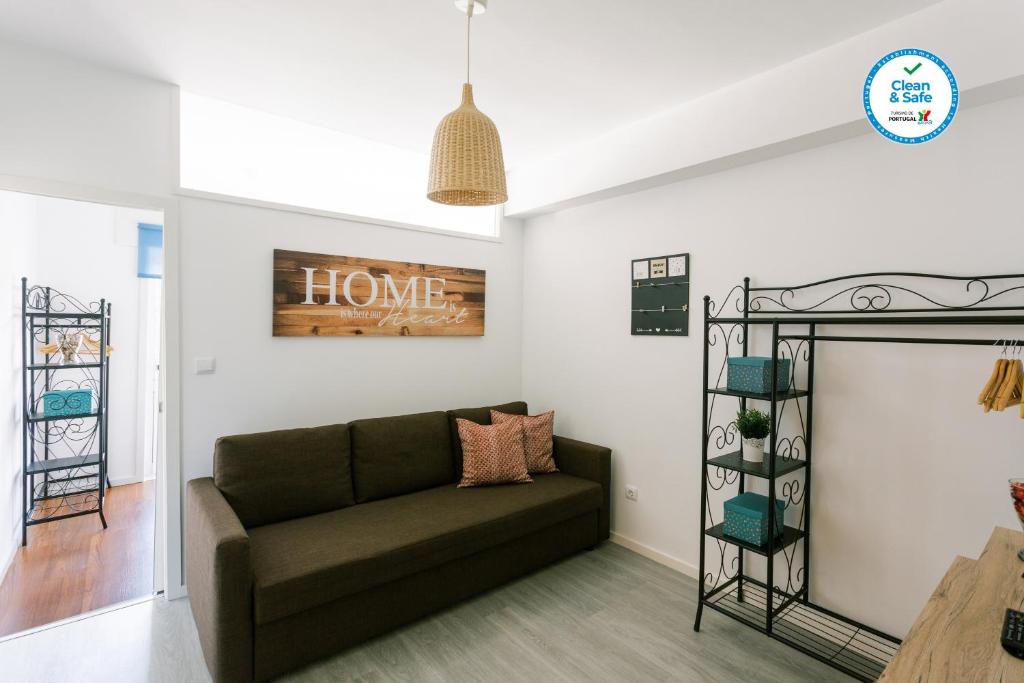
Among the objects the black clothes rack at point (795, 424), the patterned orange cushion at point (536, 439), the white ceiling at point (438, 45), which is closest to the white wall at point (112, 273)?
the white ceiling at point (438, 45)

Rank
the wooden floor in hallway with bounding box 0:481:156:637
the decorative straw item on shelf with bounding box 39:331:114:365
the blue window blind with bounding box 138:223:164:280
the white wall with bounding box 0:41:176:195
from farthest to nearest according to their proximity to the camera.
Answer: the blue window blind with bounding box 138:223:164:280 < the decorative straw item on shelf with bounding box 39:331:114:365 < the wooden floor in hallway with bounding box 0:481:156:637 < the white wall with bounding box 0:41:176:195

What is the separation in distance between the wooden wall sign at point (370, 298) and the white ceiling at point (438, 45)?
3.01ft

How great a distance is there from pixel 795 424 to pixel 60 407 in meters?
4.56

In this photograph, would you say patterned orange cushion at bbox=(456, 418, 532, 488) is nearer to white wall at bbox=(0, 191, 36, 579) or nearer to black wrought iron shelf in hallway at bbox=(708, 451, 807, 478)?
black wrought iron shelf in hallway at bbox=(708, 451, 807, 478)

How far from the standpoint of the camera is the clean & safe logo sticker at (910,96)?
196 cm

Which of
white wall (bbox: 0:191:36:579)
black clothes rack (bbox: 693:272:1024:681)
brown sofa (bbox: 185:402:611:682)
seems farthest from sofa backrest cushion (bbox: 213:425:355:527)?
black clothes rack (bbox: 693:272:1024:681)

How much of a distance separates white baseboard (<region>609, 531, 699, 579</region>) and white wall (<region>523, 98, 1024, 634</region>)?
38 mm

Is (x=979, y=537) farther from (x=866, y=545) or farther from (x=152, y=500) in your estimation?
(x=152, y=500)

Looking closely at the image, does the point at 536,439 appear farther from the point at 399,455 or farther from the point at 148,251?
the point at 148,251

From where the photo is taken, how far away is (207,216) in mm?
2746

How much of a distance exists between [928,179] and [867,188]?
220 mm

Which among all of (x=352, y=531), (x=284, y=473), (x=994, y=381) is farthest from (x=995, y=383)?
(x=284, y=473)

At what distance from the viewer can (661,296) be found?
3.16m

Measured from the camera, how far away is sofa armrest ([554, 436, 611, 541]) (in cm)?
332
